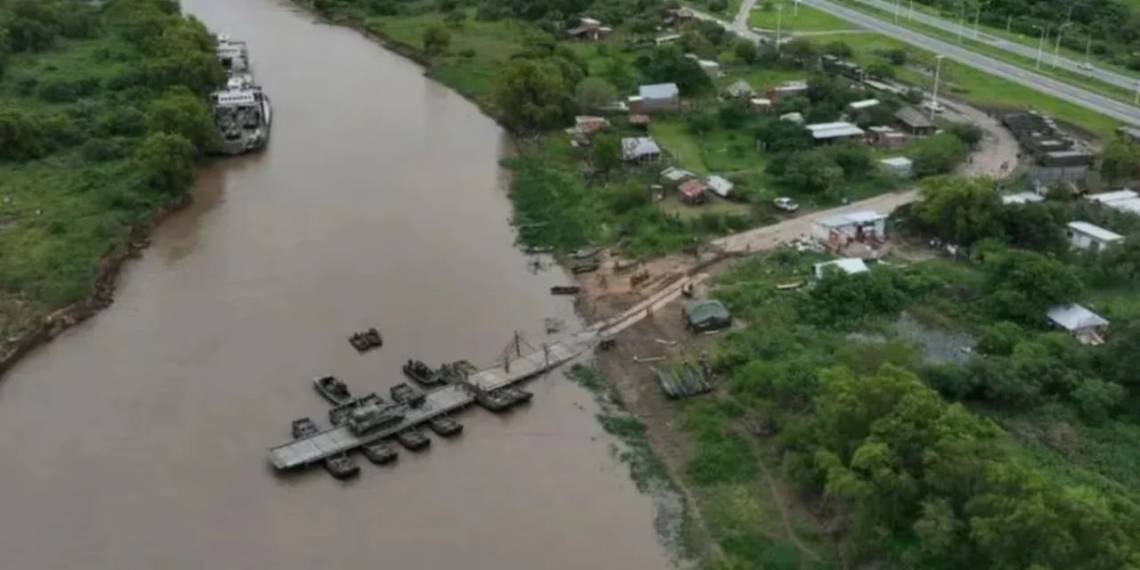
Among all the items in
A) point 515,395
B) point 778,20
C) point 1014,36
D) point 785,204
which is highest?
point 778,20

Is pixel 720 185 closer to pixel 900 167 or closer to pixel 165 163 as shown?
pixel 900 167

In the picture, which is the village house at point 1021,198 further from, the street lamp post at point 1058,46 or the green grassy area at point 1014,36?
the street lamp post at point 1058,46


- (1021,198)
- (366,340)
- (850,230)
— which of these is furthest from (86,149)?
(1021,198)

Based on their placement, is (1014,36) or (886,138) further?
(1014,36)

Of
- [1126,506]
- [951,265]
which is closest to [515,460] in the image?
[1126,506]

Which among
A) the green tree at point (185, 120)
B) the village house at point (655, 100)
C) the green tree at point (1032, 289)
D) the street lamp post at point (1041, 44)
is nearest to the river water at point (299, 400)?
the green tree at point (185, 120)

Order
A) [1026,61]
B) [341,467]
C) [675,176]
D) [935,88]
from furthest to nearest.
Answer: [1026,61] < [935,88] < [675,176] < [341,467]

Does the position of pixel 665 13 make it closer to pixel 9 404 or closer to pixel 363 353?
pixel 363 353
